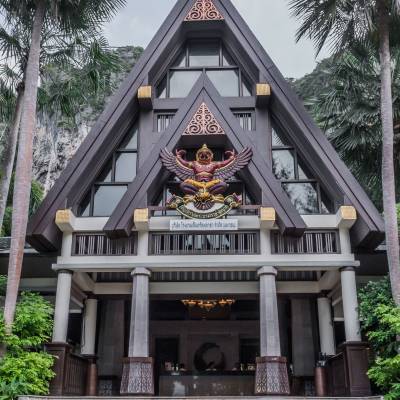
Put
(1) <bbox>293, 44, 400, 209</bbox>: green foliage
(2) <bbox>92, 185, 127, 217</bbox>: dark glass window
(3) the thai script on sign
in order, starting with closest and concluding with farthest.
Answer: (3) the thai script on sign
(2) <bbox>92, 185, 127, 217</bbox>: dark glass window
(1) <bbox>293, 44, 400, 209</bbox>: green foliage

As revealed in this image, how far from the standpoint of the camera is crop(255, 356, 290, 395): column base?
10.9m

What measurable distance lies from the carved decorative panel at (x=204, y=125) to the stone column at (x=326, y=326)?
5654mm

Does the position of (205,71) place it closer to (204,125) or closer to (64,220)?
(204,125)

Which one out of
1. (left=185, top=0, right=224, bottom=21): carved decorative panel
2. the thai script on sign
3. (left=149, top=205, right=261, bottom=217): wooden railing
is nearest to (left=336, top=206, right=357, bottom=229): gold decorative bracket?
(left=149, top=205, right=261, bottom=217): wooden railing

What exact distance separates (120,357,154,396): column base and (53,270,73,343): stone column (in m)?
1.76

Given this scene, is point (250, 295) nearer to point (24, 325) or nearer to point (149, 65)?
point (24, 325)

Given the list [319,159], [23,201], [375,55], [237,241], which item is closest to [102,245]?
[23,201]

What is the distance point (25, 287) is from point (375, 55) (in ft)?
39.8

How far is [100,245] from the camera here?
12.9 m

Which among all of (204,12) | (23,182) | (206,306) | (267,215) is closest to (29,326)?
(23,182)

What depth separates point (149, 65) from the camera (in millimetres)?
14258

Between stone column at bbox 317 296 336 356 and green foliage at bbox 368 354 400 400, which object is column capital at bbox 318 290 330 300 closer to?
stone column at bbox 317 296 336 356

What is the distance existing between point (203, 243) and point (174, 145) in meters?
2.65

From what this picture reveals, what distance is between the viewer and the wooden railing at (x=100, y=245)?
1276cm
